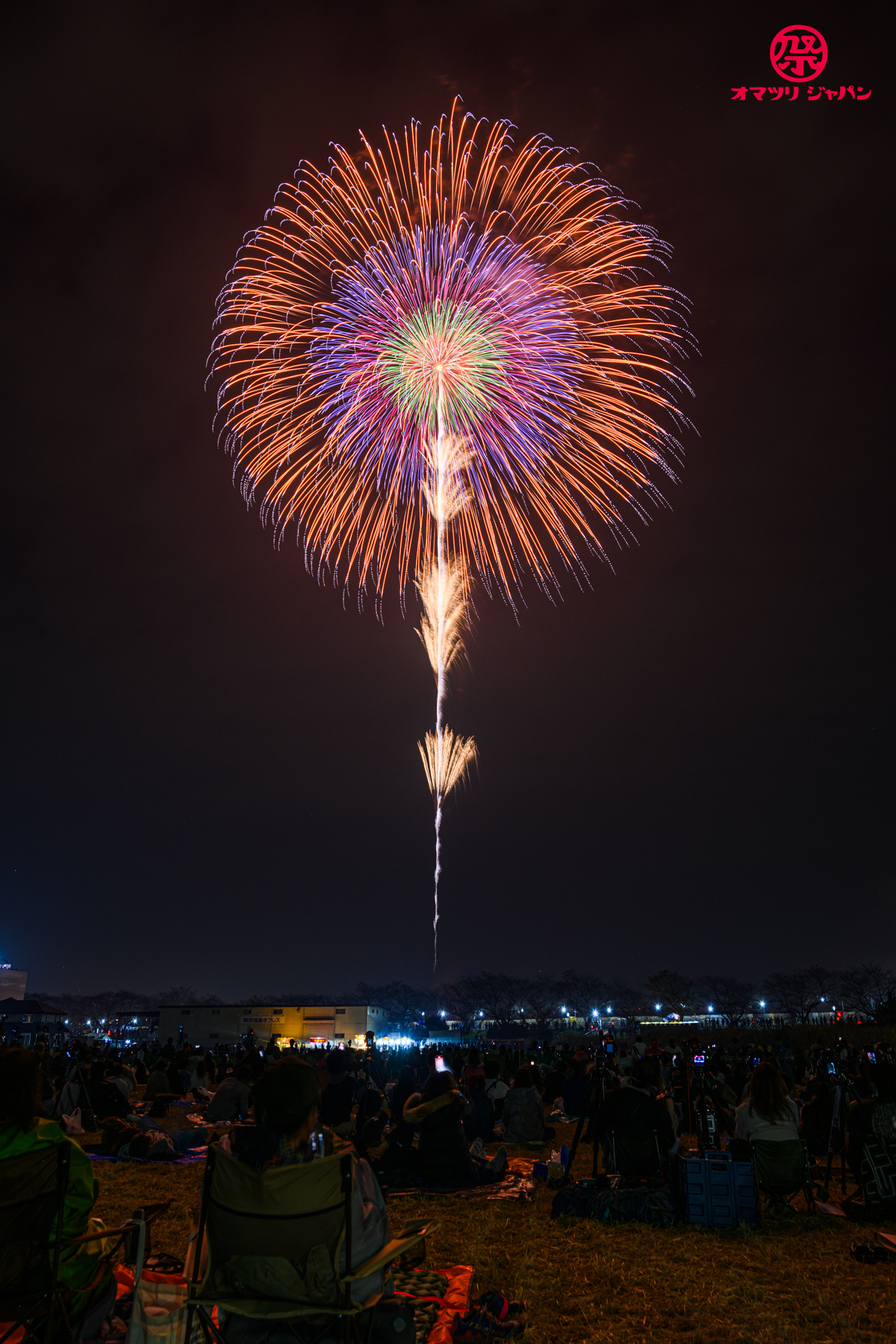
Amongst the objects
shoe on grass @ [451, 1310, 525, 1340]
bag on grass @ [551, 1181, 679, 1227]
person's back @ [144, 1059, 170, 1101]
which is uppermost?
shoe on grass @ [451, 1310, 525, 1340]

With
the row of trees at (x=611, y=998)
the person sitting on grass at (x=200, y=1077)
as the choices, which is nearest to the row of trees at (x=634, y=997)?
the row of trees at (x=611, y=998)

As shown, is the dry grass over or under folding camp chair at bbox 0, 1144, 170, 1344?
under

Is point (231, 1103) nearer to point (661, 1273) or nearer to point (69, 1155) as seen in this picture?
point (661, 1273)

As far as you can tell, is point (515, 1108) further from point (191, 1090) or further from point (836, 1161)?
point (191, 1090)

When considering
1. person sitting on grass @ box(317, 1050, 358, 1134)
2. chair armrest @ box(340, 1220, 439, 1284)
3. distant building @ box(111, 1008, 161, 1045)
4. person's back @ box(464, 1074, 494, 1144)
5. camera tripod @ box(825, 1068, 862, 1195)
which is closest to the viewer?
chair armrest @ box(340, 1220, 439, 1284)

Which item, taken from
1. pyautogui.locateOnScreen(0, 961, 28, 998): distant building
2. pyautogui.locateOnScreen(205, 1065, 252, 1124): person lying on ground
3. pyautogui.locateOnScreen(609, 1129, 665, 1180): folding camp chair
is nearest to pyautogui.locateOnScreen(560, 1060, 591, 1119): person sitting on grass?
pyautogui.locateOnScreen(205, 1065, 252, 1124): person lying on ground

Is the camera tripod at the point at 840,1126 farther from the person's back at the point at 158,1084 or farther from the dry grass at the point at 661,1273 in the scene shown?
the person's back at the point at 158,1084

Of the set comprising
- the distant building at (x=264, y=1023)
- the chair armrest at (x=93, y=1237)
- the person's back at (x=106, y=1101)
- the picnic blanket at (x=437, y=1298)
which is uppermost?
the chair armrest at (x=93, y=1237)

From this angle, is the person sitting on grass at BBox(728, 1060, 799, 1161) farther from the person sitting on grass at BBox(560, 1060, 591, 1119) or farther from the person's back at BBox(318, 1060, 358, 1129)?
the person sitting on grass at BBox(560, 1060, 591, 1119)

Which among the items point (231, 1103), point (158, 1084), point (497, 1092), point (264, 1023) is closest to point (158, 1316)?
point (231, 1103)
